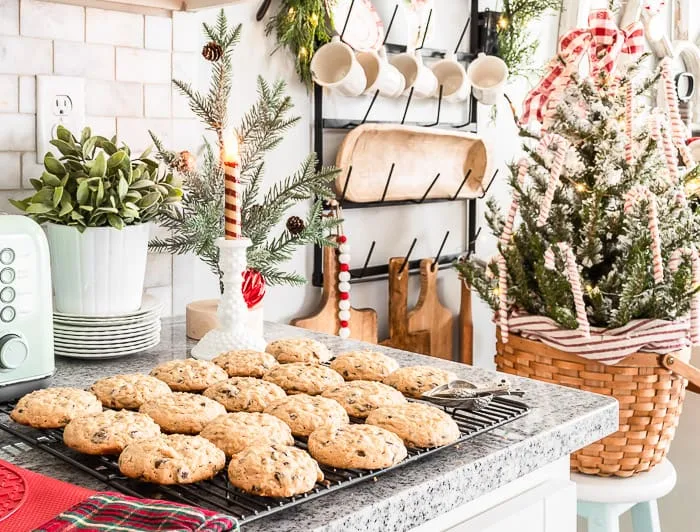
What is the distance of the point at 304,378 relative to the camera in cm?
108

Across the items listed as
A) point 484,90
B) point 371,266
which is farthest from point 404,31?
point 371,266

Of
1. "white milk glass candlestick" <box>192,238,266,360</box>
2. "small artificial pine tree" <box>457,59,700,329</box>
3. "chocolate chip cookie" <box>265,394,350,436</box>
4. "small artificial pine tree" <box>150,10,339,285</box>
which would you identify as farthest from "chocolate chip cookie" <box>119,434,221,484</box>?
"small artificial pine tree" <box>457,59,700,329</box>

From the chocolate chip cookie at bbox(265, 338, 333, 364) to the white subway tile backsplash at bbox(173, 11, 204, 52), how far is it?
2.19 ft

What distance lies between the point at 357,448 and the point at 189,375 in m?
0.33

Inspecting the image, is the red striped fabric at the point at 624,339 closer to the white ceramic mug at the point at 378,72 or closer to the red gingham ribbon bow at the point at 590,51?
the red gingham ribbon bow at the point at 590,51

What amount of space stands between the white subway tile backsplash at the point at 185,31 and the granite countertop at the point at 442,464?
65 centimetres

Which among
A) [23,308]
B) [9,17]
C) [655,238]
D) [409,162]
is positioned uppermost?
[9,17]

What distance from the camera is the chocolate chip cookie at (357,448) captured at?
2.68 feet

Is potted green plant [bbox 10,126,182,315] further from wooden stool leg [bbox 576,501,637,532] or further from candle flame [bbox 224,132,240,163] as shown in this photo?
wooden stool leg [bbox 576,501,637,532]

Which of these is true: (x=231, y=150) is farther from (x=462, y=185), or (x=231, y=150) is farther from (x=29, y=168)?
(x=462, y=185)

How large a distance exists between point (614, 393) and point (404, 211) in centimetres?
83

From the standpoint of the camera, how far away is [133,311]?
1307 mm

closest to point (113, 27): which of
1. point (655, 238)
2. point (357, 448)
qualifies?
point (357, 448)

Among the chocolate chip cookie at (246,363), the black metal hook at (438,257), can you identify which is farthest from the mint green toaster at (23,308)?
the black metal hook at (438,257)
